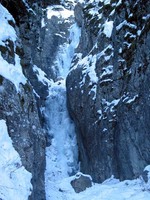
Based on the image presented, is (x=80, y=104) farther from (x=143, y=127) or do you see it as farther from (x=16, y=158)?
(x=16, y=158)

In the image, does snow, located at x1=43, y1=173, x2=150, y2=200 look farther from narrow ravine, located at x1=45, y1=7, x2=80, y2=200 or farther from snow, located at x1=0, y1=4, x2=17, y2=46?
snow, located at x1=0, y1=4, x2=17, y2=46

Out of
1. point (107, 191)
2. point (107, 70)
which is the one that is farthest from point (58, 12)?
point (107, 191)

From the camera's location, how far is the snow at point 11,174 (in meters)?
11.0

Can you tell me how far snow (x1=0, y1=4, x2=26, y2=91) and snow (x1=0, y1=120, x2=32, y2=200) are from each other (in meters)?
2.41

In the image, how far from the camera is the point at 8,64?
48.9ft

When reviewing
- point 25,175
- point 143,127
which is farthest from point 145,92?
point 25,175

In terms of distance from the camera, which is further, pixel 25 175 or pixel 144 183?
pixel 144 183

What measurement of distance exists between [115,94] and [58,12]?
2874 centimetres

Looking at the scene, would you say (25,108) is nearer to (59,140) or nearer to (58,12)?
(59,140)

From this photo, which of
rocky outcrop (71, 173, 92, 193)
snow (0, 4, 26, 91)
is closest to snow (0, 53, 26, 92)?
snow (0, 4, 26, 91)

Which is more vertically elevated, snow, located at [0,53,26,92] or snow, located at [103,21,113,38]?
snow, located at [103,21,113,38]

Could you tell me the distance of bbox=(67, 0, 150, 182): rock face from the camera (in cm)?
1731

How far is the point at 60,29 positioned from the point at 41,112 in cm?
1870

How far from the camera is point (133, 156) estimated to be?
17.3 m
